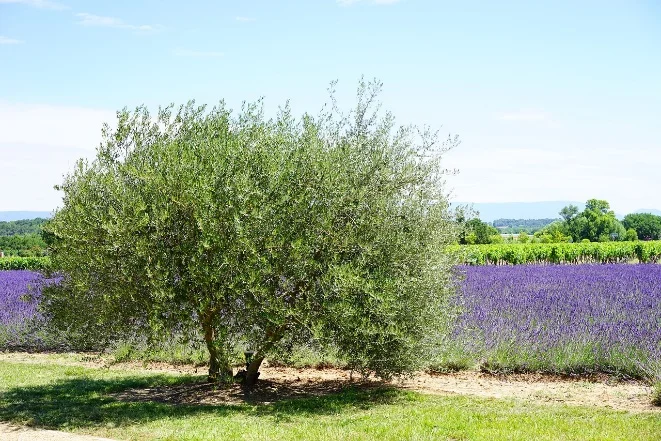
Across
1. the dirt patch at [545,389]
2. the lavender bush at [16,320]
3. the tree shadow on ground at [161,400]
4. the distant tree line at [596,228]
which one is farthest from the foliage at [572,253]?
the tree shadow on ground at [161,400]

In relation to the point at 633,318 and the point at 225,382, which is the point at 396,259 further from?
the point at 633,318

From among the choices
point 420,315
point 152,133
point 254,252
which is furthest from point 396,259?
point 152,133

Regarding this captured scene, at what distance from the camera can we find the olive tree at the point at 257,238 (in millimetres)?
8023

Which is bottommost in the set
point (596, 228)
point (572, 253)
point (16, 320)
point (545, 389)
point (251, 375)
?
point (545, 389)

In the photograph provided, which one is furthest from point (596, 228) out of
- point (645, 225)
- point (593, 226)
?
point (645, 225)

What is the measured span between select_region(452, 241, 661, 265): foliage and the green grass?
2855cm

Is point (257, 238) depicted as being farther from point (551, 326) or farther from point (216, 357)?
point (551, 326)

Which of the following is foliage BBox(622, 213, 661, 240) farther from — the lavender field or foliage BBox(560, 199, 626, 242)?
the lavender field

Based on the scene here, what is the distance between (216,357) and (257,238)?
2341mm

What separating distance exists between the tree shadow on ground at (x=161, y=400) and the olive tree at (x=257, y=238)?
0.51 m

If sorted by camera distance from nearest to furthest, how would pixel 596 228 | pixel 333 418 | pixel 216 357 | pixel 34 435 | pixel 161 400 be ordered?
pixel 34 435
pixel 333 418
pixel 161 400
pixel 216 357
pixel 596 228

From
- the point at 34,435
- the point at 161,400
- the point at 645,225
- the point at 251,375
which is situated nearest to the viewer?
the point at 34,435

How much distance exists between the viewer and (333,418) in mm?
7938

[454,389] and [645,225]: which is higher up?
[645,225]
